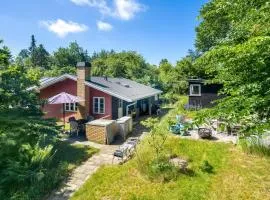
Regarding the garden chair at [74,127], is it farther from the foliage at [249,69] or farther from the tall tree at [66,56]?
the tall tree at [66,56]

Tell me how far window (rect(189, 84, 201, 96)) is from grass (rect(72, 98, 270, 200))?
15.7 metres

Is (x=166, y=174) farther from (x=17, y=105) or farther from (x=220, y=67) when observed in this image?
(x=17, y=105)

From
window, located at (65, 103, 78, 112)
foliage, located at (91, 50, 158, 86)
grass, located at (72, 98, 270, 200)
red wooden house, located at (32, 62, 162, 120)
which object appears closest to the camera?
grass, located at (72, 98, 270, 200)

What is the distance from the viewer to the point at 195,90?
29578mm

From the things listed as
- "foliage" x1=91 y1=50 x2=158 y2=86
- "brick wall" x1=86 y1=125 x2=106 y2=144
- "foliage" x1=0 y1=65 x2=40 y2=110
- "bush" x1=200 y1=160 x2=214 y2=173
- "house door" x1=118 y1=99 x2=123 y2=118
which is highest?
"foliage" x1=91 y1=50 x2=158 y2=86

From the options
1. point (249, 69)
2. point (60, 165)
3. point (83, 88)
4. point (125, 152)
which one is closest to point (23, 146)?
point (60, 165)

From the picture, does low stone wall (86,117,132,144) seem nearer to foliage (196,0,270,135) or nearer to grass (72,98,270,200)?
grass (72,98,270,200)

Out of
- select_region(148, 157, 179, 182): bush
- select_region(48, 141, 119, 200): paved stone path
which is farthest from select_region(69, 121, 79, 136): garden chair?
select_region(148, 157, 179, 182): bush

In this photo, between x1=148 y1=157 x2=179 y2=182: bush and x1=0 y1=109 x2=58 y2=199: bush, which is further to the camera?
x1=148 y1=157 x2=179 y2=182: bush

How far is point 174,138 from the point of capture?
634 inches

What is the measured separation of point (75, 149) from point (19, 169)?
5.02 metres

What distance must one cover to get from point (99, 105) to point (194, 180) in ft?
43.2

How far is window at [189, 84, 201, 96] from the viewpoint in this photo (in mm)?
29281

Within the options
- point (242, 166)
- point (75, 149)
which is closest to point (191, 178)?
point (242, 166)
